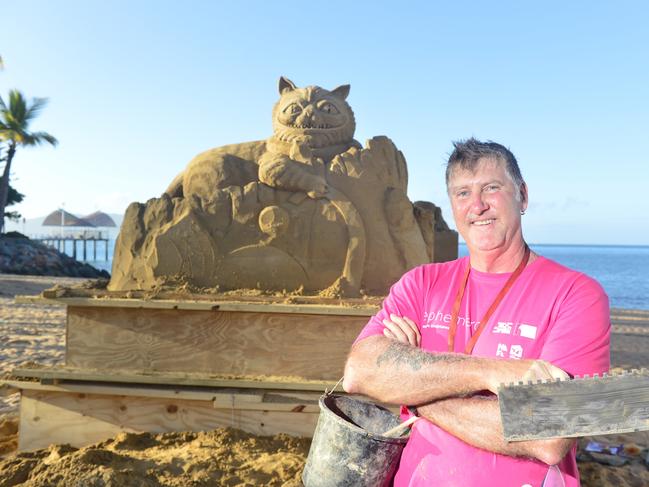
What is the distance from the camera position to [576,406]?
1.20 metres

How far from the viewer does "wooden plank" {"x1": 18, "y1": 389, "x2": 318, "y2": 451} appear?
375cm

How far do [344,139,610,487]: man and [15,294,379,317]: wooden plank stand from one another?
6.03 ft

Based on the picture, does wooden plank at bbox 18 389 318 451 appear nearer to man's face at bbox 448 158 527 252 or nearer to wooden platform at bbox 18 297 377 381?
wooden platform at bbox 18 297 377 381

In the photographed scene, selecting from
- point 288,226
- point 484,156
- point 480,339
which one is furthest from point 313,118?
point 480,339

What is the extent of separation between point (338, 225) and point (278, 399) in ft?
4.53

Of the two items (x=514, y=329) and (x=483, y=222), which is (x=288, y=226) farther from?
(x=514, y=329)

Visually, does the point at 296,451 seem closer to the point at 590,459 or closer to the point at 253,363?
the point at 253,363

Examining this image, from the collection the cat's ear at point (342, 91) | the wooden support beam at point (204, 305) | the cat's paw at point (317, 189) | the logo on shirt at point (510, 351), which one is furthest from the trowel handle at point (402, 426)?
the cat's ear at point (342, 91)

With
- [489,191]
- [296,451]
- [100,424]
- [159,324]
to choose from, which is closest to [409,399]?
[489,191]

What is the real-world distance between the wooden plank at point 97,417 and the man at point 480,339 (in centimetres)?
248

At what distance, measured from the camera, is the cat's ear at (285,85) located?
15.3 feet

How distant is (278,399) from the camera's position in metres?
3.64

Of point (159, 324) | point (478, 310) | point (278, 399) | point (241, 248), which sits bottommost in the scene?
point (278, 399)

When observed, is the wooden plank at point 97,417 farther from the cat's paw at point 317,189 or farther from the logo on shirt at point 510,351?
the logo on shirt at point 510,351
